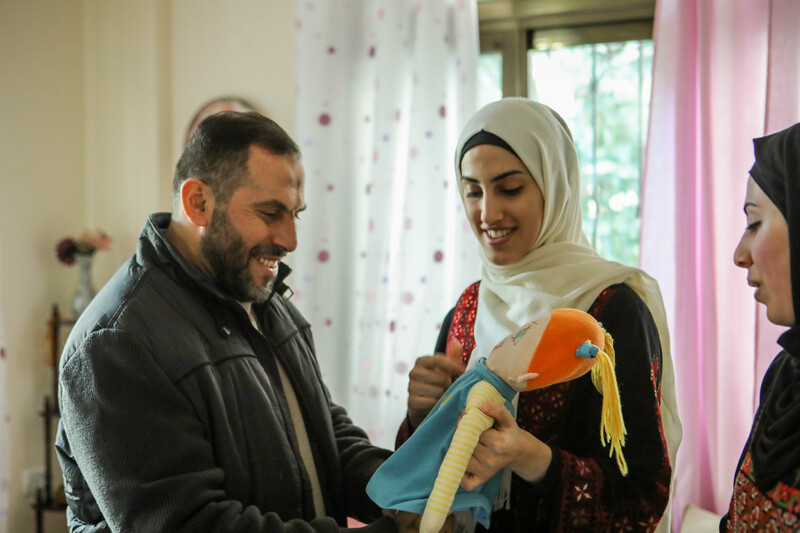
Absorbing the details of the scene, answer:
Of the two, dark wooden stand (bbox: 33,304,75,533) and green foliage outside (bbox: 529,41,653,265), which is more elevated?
green foliage outside (bbox: 529,41,653,265)

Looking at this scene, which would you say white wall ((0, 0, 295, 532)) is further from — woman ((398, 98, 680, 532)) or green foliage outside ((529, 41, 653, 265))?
woman ((398, 98, 680, 532))

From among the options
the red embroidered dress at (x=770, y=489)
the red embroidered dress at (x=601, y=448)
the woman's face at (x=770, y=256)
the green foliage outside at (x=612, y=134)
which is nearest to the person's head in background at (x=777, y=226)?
the woman's face at (x=770, y=256)

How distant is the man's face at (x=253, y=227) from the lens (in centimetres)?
142

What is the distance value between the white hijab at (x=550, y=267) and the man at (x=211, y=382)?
43 centimetres

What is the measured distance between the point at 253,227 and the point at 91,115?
2.74 metres

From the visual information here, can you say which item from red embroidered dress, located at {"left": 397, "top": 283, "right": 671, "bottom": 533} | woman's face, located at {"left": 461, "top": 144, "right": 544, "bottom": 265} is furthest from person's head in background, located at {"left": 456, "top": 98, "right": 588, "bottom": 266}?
red embroidered dress, located at {"left": 397, "top": 283, "right": 671, "bottom": 533}

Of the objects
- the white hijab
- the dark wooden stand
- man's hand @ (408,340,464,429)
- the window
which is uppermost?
the window

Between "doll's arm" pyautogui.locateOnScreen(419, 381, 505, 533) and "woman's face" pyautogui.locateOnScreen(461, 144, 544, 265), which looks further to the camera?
"woman's face" pyautogui.locateOnScreen(461, 144, 544, 265)

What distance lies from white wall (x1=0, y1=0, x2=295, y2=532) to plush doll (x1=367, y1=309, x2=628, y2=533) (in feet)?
7.64

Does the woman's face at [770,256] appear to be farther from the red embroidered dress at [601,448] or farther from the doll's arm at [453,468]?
the doll's arm at [453,468]

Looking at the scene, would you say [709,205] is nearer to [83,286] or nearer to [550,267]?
[550,267]

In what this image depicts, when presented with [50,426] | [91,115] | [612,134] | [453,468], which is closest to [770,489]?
[453,468]

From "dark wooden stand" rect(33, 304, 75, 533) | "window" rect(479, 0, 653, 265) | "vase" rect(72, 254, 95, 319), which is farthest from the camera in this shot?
"vase" rect(72, 254, 95, 319)

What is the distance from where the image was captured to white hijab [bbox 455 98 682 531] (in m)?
1.41
